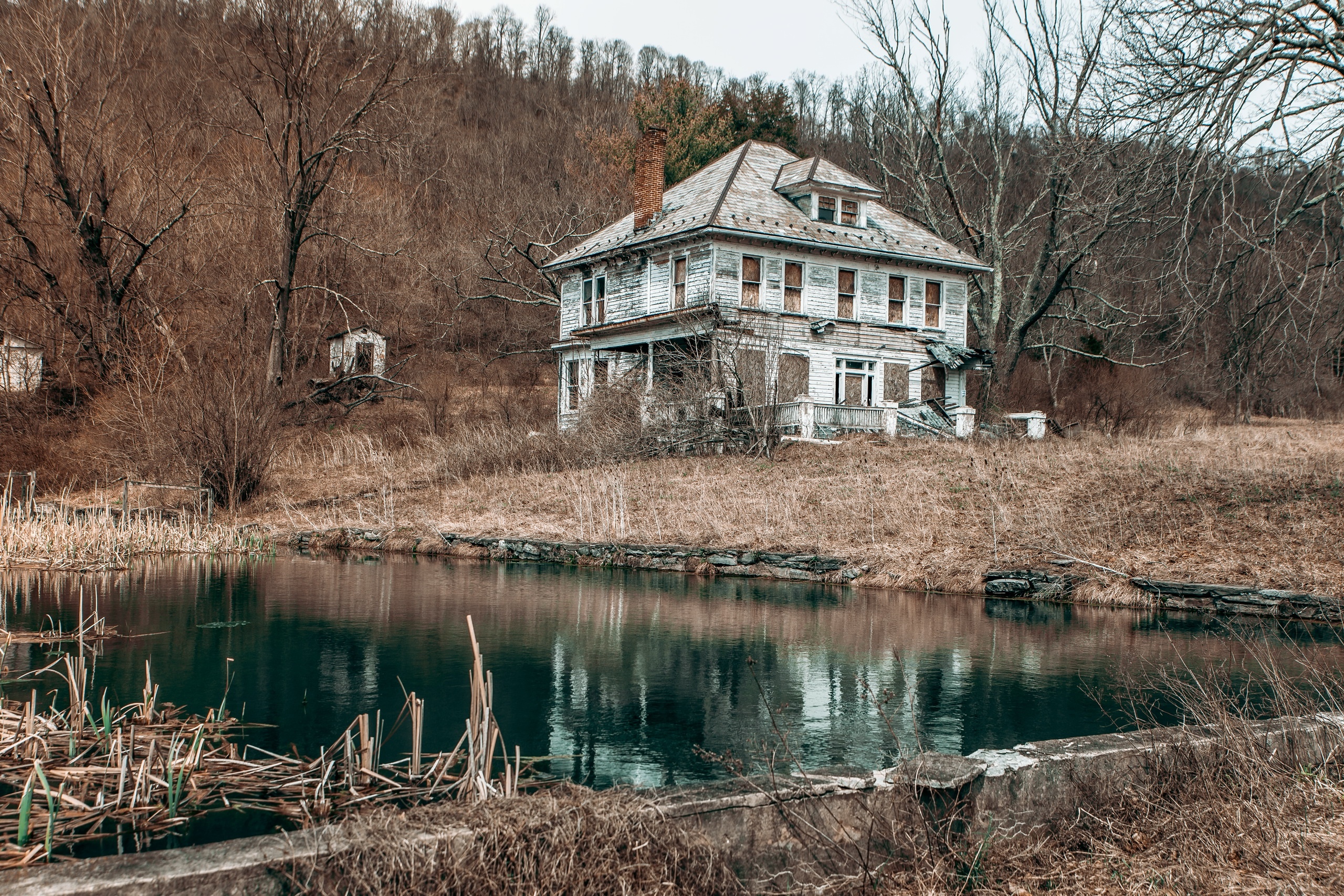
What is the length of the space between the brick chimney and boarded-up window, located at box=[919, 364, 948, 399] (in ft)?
37.1

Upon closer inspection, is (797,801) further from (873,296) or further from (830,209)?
(830,209)

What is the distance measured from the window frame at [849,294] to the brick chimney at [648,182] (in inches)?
271

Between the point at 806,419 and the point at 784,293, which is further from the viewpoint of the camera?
the point at 784,293

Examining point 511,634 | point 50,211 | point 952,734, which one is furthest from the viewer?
point 50,211

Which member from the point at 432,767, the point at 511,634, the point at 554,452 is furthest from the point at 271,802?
the point at 554,452

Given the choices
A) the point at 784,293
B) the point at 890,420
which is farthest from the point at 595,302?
the point at 890,420

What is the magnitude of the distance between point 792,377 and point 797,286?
459 cm

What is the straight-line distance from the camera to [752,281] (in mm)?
35344

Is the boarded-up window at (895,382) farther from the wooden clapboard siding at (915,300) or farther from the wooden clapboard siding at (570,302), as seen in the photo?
the wooden clapboard siding at (570,302)

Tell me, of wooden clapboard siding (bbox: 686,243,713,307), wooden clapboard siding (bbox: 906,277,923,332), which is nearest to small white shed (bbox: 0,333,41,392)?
wooden clapboard siding (bbox: 686,243,713,307)

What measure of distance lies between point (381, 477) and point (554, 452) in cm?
526

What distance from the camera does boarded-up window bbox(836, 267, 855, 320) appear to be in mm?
37094

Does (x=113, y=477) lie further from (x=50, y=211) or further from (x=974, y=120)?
(x=974, y=120)

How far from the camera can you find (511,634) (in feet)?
43.1
